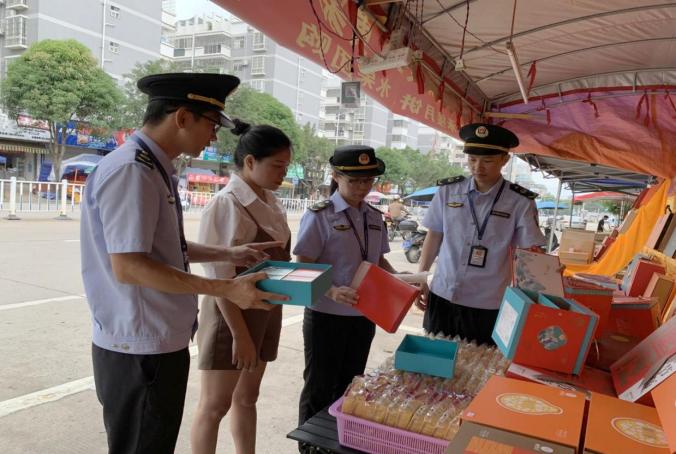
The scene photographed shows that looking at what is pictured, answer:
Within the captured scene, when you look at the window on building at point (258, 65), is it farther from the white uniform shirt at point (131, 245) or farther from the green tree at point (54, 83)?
the white uniform shirt at point (131, 245)

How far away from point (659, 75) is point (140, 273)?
4.42 meters

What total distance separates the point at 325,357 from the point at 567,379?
104 cm

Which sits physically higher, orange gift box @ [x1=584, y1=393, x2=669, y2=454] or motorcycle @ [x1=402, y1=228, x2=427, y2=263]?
orange gift box @ [x1=584, y1=393, x2=669, y2=454]

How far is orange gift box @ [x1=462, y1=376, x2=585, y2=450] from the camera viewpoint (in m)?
0.97

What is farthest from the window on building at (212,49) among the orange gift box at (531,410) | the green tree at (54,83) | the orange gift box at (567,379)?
the orange gift box at (531,410)

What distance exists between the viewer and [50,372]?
10.5 feet

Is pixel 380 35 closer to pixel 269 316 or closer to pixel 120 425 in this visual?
pixel 269 316

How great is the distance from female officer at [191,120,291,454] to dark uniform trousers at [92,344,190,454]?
1.25 feet

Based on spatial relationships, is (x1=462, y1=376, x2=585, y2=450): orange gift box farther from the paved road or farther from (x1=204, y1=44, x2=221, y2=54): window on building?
(x1=204, y1=44, x2=221, y2=54): window on building

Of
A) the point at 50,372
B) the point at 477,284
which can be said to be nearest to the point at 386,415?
the point at 477,284

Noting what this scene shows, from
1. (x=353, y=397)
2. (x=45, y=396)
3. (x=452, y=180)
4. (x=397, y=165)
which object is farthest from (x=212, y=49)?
(x=353, y=397)

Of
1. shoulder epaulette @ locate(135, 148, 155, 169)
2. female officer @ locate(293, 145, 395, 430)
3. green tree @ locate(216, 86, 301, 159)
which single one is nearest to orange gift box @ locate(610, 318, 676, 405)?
female officer @ locate(293, 145, 395, 430)

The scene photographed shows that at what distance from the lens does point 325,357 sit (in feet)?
6.98

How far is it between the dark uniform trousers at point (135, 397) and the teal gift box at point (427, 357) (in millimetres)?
697
